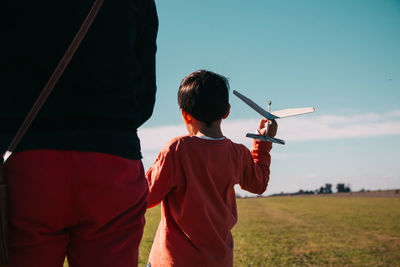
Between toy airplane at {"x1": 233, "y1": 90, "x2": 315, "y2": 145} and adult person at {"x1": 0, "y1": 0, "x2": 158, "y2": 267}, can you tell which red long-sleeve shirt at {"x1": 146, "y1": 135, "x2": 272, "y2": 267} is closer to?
toy airplane at {"x1": 233, "y1": 90, "x2": 315, "y2": 145}

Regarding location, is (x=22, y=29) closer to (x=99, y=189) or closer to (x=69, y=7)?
(x=69, y=7)

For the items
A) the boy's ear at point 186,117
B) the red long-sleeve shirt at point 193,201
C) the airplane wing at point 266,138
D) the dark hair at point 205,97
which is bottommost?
the red long-sleeve shirt at point 193,201

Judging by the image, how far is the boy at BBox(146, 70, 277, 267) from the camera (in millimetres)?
2402

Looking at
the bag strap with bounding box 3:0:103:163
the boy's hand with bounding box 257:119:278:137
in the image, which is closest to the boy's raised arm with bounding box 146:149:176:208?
the boy's hand with bounding box 257:119:278:137

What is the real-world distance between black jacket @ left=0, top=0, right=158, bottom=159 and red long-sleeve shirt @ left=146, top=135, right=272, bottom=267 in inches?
34.8

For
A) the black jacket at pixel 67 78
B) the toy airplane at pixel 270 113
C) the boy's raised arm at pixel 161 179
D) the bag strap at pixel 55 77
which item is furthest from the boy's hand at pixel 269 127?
the bag strap at pixel 55 77

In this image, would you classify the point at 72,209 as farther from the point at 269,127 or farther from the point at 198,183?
the point at 269,127

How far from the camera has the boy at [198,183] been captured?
2.40 m

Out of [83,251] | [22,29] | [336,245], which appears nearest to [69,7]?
[22,29]

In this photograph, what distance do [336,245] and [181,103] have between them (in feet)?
21.0

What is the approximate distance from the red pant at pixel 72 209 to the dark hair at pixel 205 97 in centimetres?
113

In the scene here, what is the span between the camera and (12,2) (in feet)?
4.75

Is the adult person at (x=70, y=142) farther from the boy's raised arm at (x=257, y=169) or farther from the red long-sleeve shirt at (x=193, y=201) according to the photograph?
the boy's raised arm at (x=257, y=169)

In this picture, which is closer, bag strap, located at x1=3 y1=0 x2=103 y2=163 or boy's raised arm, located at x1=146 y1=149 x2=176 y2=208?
bag strap, located at x1=3 y1=0 x2=103 y2=163
